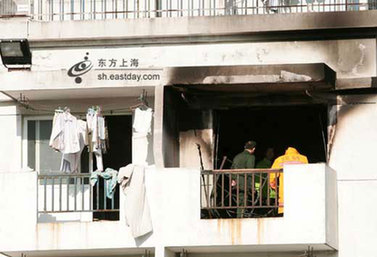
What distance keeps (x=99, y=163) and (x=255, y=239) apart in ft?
11.8

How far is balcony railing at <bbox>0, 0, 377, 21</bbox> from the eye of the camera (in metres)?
37.6

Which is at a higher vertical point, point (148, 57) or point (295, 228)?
point (148, 57)

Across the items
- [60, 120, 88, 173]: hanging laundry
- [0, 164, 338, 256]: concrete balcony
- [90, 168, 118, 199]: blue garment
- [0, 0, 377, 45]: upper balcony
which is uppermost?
[0, 0, 377, 45]: upper balcony

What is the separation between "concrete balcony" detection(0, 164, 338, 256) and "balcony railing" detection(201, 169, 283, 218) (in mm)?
465

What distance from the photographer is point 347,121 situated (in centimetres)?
3681

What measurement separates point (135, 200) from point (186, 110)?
2.47 meters

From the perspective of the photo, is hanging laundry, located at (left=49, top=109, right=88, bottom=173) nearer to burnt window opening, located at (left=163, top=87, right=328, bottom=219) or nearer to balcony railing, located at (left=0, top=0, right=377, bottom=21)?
burnt window opening, located at (left=163, top=87, right=328, bottom=219)

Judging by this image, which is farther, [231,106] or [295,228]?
[231,106]

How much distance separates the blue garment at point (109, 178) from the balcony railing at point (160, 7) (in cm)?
309

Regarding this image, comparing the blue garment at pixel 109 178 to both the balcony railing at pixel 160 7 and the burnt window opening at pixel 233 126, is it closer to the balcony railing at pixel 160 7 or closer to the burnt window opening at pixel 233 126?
the burnt window opening at pixel 233 126

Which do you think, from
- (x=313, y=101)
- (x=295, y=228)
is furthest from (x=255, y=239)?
(x=313, y=101)

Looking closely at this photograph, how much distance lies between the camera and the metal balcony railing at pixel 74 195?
37.4 m

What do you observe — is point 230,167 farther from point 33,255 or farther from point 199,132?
point 33,255

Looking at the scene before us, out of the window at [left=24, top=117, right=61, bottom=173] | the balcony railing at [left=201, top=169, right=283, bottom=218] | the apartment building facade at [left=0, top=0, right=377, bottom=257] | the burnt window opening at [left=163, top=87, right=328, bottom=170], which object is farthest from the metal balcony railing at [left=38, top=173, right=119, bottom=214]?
the balcony railing at [left=201, top=169, right=283, bottom=218]
